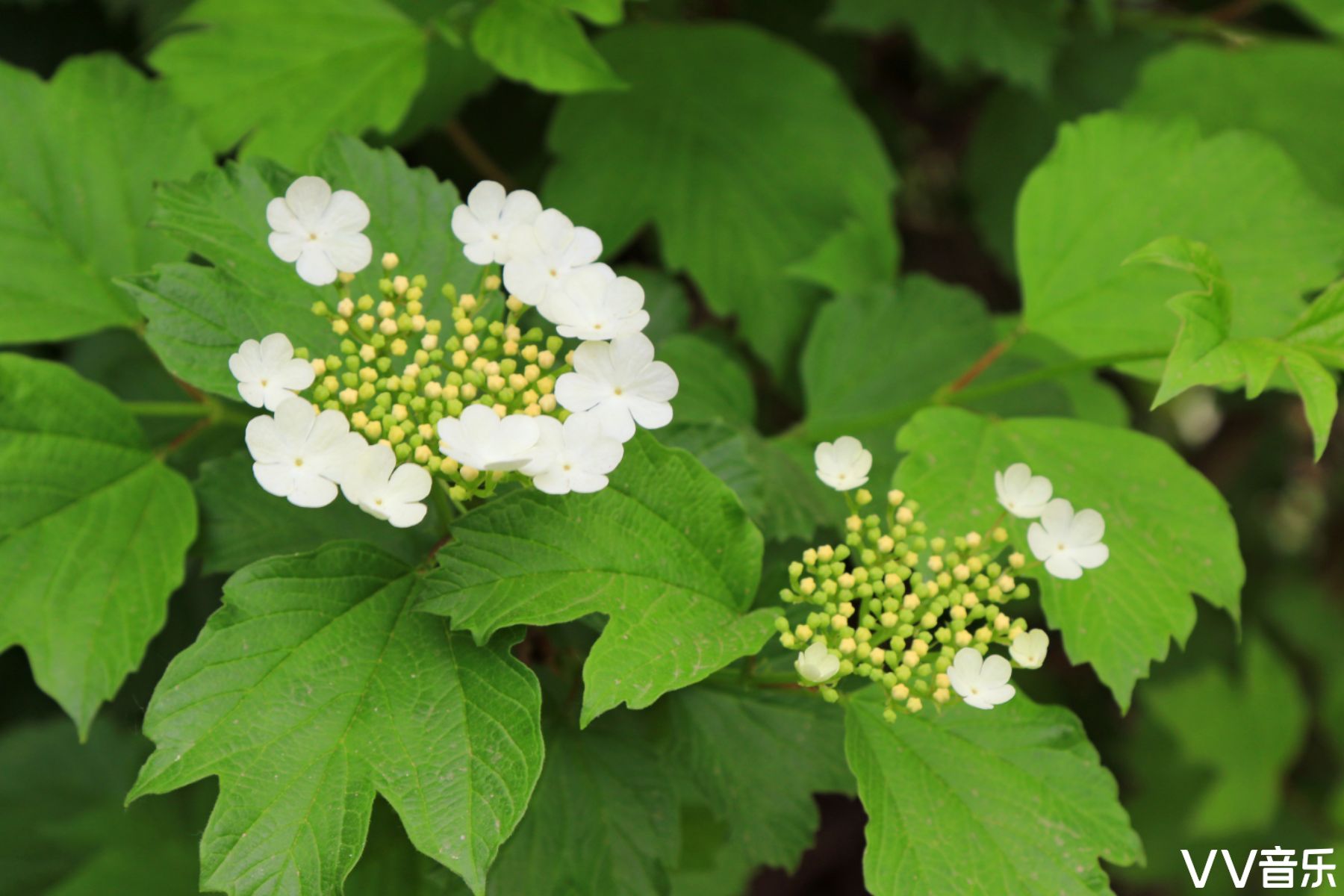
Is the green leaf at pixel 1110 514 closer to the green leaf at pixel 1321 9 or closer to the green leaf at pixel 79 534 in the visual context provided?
the green leaf at pixel 79 534

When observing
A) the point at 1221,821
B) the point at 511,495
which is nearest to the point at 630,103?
the point at 511,495

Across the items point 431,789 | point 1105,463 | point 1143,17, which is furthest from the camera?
point 1143,17

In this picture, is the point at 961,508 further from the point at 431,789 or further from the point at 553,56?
the point at 553,56

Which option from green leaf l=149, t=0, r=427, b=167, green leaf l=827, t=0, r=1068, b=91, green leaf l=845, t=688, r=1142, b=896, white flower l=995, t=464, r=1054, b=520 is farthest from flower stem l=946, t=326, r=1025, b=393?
green leaf l=149, t=0, r=427, b=167

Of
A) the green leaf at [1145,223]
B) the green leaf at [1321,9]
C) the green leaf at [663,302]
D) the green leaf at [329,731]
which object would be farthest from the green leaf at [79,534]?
the green leaf at [1321,9]

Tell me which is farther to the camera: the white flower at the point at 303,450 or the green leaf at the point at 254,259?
the green leaf at the point at 254,259

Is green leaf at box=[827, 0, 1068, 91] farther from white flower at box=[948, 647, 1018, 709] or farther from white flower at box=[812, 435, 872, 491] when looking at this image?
white flower at box=[948, 647, 1018, 709]

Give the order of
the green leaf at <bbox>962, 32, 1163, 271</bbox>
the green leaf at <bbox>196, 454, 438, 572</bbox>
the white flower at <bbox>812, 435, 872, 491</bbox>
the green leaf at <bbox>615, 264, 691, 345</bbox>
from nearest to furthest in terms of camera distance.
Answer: the white flower at <bbox>812, 435, 872, 491</bbox>, the green leaf at <bbox>196, 454, 438, 572</bbox>, the green leaf at <bbox>615, 264, 691, 345</bbox>, the green leaf at <bbox>962, 32, 1163, 271</bbox>
